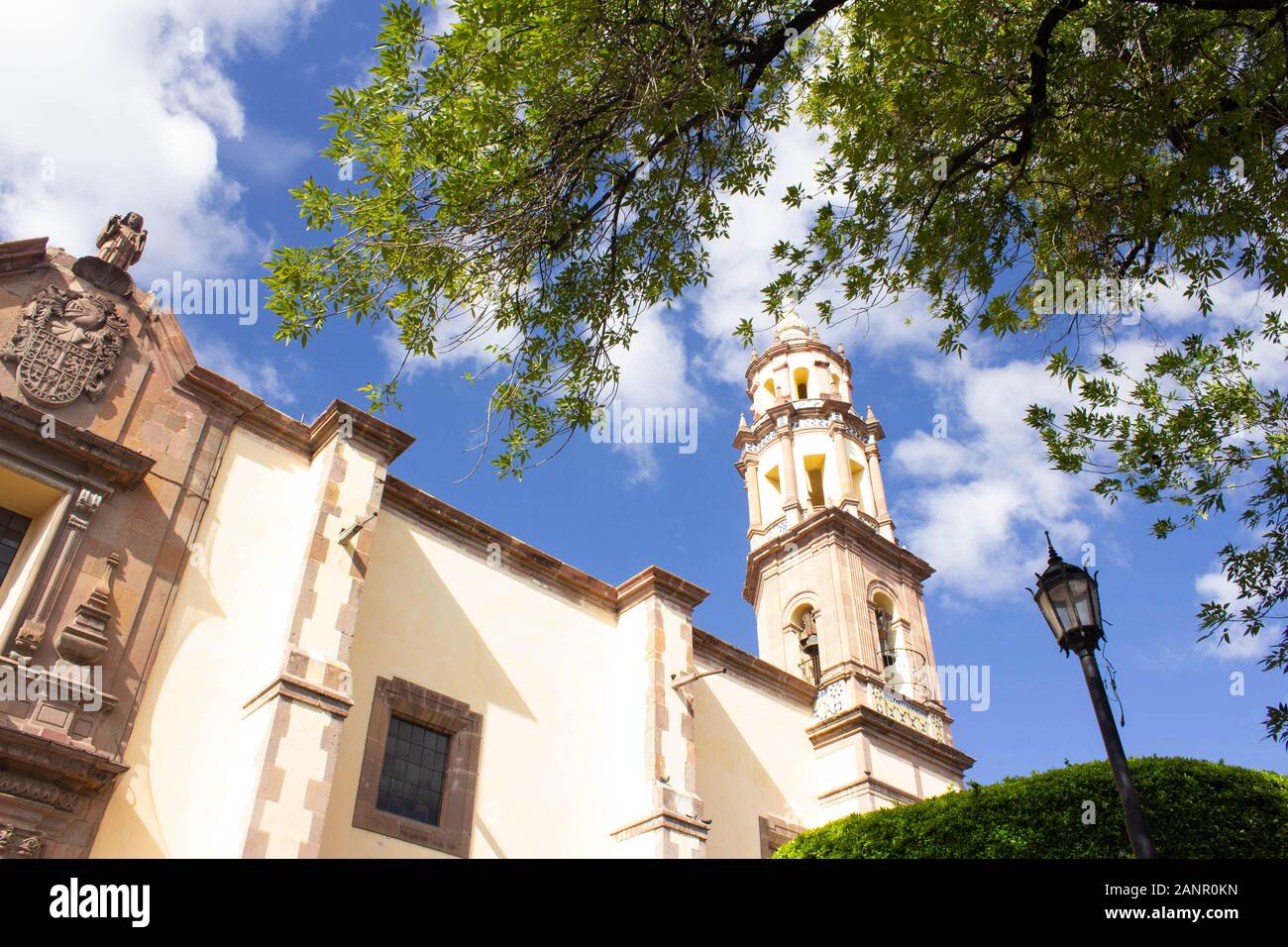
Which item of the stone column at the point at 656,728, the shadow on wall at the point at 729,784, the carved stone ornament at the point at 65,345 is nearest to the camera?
the carved stone ornament at the point at 65,345

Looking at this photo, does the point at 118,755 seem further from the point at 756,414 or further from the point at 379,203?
the point at 756,414

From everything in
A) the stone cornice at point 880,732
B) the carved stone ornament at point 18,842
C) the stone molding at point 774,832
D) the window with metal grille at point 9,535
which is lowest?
the carved stone ornament at point 18,842

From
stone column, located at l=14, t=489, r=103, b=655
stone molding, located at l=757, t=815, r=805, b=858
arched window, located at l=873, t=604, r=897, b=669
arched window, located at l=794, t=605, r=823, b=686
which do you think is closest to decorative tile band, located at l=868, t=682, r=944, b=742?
arched window, located at l=873, t=604, r=897, b=669

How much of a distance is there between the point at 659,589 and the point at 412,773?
17.5ft

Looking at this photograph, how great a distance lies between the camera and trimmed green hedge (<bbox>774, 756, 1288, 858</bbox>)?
945 cm

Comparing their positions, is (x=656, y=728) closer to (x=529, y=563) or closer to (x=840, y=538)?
(x=529, y=563)

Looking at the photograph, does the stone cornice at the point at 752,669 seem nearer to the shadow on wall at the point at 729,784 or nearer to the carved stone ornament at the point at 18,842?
the shadow on wall at the point at 729,784

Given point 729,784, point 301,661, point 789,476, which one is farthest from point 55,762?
point 789,476

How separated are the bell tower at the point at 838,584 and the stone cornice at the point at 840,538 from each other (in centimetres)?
3

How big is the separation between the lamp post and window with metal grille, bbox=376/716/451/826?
857 centimetres

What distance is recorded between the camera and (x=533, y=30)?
6.80 m

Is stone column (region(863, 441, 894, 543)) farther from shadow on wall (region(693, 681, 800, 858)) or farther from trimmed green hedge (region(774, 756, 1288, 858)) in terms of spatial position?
trimmed green hedge (region(774, 756, 1288, 858))

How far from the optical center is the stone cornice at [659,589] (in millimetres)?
16188

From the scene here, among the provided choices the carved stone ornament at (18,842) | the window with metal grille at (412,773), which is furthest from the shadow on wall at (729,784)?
the carved stone ornament at (18,842)
